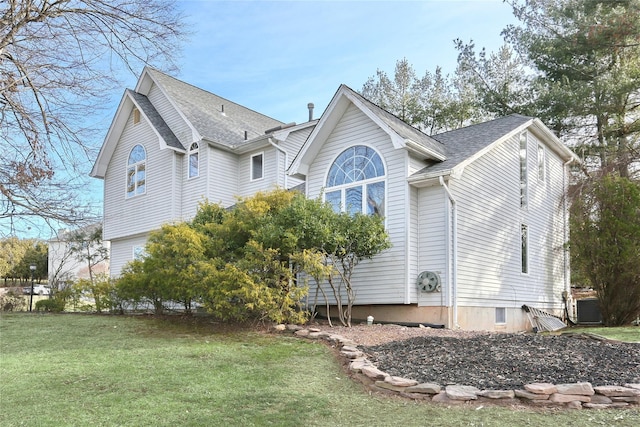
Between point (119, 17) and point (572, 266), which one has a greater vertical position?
point (119, 17)

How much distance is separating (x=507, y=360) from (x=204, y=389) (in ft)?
12.0

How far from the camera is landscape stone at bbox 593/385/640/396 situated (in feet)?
15.9

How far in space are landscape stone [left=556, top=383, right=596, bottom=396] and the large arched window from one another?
6.63 meters

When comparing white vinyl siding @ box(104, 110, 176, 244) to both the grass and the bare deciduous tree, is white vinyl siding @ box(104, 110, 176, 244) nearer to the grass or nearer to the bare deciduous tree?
the bare deciduous tree

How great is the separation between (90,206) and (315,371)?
19.7ft

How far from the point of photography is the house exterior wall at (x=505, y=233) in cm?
1148

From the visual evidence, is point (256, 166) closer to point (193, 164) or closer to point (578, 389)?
point (193, 164)

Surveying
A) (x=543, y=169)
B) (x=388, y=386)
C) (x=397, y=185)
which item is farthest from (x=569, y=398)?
(x=543, y=169)

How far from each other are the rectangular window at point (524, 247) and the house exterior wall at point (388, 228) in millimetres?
4861

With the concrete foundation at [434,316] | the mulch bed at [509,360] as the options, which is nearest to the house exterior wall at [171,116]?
the concrete foundation at [434,316]

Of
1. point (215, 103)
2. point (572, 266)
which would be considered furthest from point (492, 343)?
point (215, 103)

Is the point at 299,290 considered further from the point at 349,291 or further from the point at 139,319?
the point at 139,319

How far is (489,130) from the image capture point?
1366 centimetres

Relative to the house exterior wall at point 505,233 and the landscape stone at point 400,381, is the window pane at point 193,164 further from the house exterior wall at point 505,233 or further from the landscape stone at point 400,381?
→ the landscape stone at point 400,381
